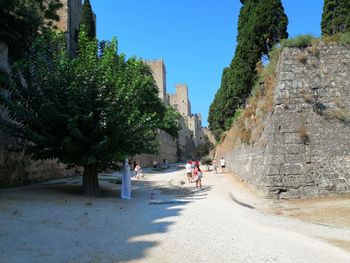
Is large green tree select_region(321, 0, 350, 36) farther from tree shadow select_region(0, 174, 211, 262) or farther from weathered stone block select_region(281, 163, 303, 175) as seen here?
tree shadow select_region(0, 174, 211, 262)

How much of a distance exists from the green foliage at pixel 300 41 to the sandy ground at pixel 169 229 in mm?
6124

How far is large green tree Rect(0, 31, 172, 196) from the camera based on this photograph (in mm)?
15031

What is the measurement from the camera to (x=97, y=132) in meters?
15.4

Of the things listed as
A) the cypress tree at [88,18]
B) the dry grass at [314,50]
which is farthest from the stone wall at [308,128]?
the cypress tree at [88,18]

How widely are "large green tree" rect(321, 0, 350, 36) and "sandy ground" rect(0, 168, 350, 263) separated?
50.3ft

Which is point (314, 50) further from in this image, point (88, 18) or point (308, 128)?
point (88, 18)

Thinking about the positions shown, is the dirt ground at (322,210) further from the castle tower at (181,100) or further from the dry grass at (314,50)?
the castle tower at (181,100)

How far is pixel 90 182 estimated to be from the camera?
53.9 ft

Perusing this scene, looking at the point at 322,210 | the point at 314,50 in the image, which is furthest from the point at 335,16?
the point at 322,210

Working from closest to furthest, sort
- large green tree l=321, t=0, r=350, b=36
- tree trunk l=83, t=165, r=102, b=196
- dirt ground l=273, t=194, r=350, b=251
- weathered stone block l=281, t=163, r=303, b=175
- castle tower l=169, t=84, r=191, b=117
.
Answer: dirt ground l=273, t=194, r=350, b=251 < weathered stone block l=281, t=163, r=303, b=175 < tree trunk l=83, t=165, r=102, b=196 < large green tree l=321, t=0, r=350, b=36 < castle tower l=169, t=84, r=191, b=117

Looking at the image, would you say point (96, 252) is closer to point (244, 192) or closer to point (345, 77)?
point (244, 192)

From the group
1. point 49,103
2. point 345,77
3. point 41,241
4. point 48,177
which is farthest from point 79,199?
point 345,77

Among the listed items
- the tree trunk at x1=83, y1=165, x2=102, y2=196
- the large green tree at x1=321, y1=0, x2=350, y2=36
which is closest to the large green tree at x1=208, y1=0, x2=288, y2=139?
the large green tree at x1=321, y1=0, x2=350, y2=36

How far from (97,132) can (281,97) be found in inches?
281
